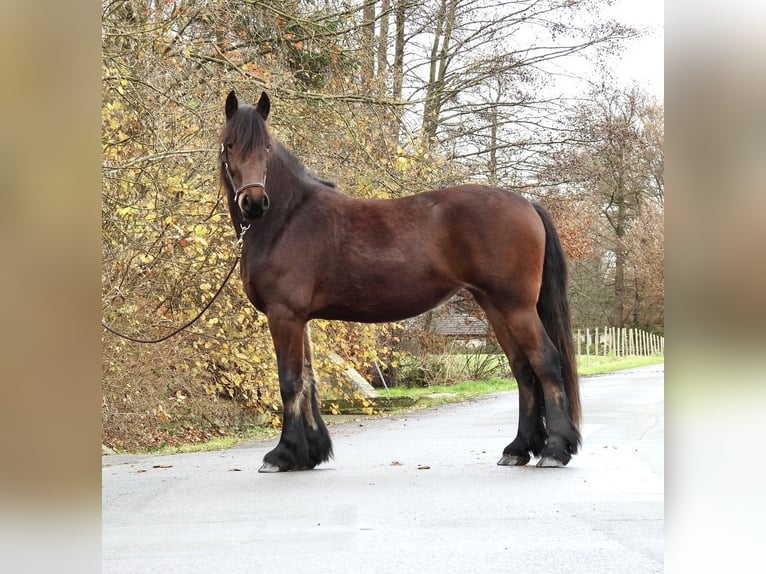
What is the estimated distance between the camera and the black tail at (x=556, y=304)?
19.7 ft

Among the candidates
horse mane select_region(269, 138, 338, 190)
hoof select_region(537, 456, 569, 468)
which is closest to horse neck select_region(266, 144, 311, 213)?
horse mane select_region(269, 138, 338, 190)

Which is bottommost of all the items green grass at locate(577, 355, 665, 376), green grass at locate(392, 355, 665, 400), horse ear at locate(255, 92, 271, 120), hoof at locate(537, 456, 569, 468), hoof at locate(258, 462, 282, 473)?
green grass at locate(577, 355, 665, 376)

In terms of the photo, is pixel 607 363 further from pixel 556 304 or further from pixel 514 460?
pixel 514 460

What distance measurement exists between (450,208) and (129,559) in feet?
11.3

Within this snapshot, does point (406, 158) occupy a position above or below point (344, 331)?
above

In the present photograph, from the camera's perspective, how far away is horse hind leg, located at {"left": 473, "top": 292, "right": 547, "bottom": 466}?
19.8ft

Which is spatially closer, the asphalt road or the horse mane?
the asphalt road

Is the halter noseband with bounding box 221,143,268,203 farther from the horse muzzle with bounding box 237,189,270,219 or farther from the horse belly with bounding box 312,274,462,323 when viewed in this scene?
the horse belly with bounding box 312,274,462,323

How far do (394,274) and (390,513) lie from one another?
6.52 ft

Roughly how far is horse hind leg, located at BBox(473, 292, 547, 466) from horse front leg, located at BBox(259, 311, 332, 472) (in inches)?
53.7
